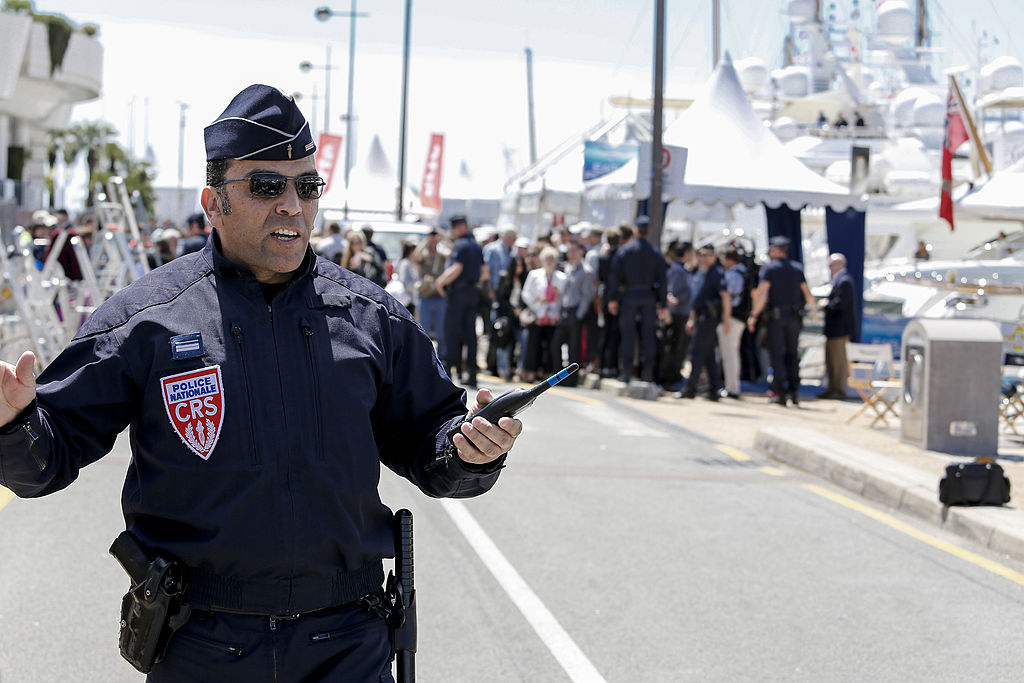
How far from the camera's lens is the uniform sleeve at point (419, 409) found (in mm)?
3168

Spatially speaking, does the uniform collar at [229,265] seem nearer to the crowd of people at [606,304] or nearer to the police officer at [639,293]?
the crowd of people at [606,304]

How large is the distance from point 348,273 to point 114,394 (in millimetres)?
612

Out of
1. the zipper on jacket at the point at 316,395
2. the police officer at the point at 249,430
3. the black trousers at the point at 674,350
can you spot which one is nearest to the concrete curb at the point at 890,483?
the black trousers at the point at 674,350

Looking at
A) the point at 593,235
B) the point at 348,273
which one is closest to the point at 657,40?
the point at 593,235

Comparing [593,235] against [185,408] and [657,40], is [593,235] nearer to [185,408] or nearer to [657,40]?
[657,40]

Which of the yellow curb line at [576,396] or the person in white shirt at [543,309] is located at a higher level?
the person in white shirt at [543,309]

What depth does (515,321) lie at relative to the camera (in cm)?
1981

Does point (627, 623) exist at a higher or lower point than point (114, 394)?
lower

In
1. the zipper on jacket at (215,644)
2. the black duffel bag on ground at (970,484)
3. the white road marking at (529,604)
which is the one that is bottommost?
the white road marking at (529,604)

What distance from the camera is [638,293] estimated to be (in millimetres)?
17625

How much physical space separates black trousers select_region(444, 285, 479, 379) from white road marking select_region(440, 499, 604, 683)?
320 inches

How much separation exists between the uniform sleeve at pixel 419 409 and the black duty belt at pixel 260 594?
1.23 ft

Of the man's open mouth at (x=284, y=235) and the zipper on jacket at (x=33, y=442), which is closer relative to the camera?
the zipper on jacket at (x=33, y=442)

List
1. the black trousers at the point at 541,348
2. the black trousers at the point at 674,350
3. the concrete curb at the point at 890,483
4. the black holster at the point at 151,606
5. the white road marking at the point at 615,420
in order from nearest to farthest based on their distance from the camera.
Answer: the black holster at the point at 151,606, the concrete curb at the point at 890,483, the white road marking at the point at 615,420, the black trousers at the point at 674,350, the black trousers at the point at 541,348
